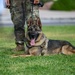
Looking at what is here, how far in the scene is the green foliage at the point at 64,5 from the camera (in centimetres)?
4142

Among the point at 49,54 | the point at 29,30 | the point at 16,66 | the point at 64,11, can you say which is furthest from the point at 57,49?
the point at 64,11

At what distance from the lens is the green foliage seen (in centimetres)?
4142

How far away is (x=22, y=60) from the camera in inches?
344

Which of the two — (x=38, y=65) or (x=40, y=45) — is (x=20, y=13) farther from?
(x=38, y=65)

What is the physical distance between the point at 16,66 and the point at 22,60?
75 cm

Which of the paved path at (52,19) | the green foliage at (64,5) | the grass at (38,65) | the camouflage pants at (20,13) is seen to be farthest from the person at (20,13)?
the green foliage at (64,5)

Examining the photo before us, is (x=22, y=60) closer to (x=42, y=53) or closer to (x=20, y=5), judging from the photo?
(x=42, y=53)

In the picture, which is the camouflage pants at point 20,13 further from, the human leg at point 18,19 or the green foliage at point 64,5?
the green foliage at point 64,5

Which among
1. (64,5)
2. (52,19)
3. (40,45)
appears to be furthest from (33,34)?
(64,5)

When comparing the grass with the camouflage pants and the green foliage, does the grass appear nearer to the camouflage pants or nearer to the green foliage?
the camouflage pants

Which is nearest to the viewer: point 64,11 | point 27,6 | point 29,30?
point 29,30

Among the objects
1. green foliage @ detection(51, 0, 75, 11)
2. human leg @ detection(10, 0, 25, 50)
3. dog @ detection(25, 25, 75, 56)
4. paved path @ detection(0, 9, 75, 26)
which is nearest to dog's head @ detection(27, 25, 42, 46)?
dog @ detection(25, 25, 75, 56)

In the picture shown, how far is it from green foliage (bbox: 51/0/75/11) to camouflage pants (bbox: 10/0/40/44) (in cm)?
3071

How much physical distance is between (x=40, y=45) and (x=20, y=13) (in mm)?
1331
